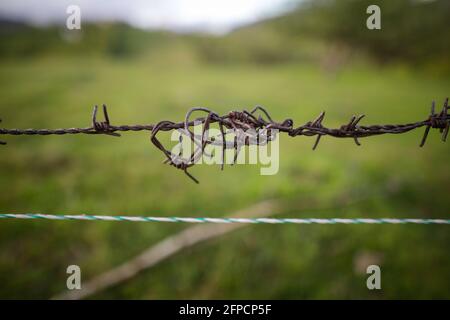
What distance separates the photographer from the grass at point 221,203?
2.71 metres

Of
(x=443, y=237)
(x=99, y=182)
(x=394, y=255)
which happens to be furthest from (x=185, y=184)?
(x=443, y=237)

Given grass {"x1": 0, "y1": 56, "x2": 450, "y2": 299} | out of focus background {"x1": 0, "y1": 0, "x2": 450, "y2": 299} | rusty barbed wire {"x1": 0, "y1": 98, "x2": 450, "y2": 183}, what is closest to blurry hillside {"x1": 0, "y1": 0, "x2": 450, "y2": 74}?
out of focus background {"x1": 0, "y1": 0, "x2": 450, "y2": 299}

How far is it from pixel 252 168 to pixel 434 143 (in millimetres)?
2956

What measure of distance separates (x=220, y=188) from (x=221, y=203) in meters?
0.32

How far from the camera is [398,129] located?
1231mm

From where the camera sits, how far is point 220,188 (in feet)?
13.0

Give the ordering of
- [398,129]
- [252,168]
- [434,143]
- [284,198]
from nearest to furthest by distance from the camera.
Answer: [398,129]
[284,198]
[252,168]
[434,143]

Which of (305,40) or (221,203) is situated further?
(305,40)

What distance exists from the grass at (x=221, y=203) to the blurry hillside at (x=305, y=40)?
3962 millimetres

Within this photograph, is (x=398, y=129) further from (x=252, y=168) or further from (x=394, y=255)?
(x=252, y=168)

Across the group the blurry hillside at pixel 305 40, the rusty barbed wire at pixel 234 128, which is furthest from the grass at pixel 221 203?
the blurry hillside at pixel 305 40

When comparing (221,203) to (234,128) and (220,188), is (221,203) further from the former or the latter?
(234,128)

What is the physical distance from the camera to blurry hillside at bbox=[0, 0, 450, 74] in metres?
9.93

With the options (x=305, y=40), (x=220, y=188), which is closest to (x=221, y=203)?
(x=220, y=188)
